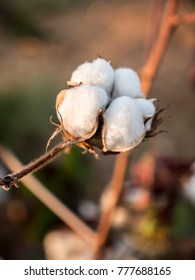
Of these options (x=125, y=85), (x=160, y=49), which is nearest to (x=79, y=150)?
(x=160, y=49)

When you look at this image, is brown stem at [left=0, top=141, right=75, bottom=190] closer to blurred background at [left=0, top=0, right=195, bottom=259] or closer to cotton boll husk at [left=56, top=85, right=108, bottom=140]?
cotton boll husk at [left=56, top=85, right=108, bottom=140]

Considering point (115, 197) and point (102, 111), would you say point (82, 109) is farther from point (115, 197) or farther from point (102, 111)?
point (115, 197)

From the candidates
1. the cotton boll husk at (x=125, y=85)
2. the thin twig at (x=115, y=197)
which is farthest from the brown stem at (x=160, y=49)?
the cotton boll husk at (x=125, y=85)

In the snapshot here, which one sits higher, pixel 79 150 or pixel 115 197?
pixel 79 150

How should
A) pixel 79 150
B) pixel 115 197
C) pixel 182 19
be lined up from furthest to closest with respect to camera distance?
pixel 79 150, pixel 115 197, pixel 182 19

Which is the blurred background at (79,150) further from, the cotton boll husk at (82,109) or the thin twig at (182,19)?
the cotton boll husk at (82,109)

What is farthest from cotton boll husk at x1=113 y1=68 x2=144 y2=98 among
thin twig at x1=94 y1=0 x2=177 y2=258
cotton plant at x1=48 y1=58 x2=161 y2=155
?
thin twig at x1=94 y1=0 x2=177 y2=258
